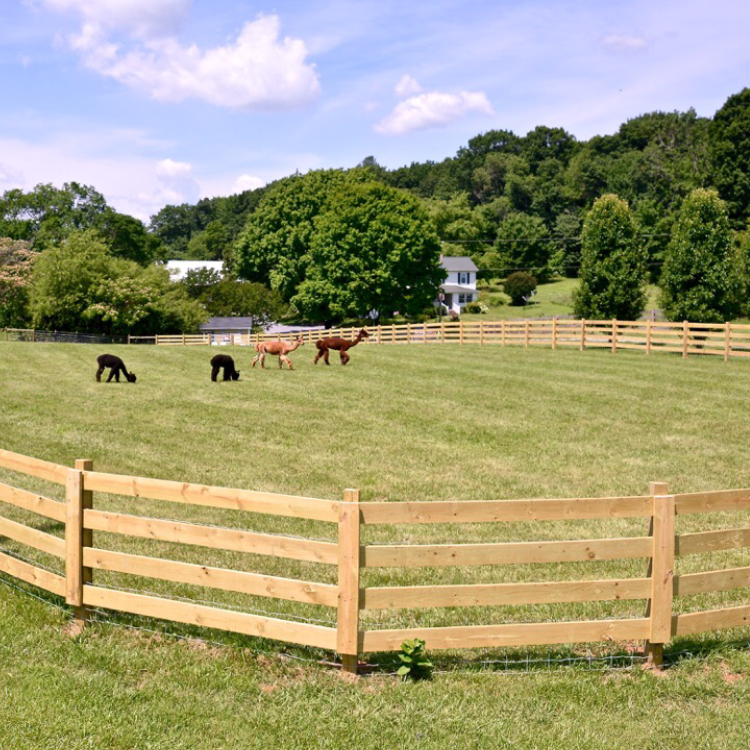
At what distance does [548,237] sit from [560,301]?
1831cm

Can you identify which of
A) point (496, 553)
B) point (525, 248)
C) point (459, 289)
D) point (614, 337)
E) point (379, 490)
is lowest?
point (379, 490)

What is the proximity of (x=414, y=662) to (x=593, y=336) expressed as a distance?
30.7 meters

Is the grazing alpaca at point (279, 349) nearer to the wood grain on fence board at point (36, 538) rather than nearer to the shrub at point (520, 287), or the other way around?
the wood grain on fence board at point (36, 538)

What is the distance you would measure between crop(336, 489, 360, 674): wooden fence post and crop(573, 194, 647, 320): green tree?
126ft

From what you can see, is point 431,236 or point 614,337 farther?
point 431,236

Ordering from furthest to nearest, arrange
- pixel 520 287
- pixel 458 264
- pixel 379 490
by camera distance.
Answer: pixel 458 264 < pixel 520 287 < pixel 379 490

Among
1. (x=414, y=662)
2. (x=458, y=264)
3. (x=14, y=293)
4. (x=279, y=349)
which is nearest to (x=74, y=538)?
(x=414, y=662)

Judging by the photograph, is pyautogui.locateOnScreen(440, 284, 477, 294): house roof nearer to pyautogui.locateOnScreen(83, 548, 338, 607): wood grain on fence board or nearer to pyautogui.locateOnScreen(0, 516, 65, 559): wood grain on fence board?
pyautogui.locateOnScreen(0, 516, 65, 559): wood grain on fence board

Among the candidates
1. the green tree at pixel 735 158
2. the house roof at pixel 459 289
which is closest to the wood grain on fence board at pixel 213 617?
the green tree at pixel 735 158

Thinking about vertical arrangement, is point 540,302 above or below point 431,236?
below

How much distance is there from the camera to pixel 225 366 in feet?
74.2

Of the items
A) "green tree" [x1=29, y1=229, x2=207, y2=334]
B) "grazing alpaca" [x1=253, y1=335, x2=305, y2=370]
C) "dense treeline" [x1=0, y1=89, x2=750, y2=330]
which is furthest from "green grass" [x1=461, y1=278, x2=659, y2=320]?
"grazing alpaca" [x1=253, y1=335, x2=305, y2=370]

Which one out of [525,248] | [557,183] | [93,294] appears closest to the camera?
[93,294]

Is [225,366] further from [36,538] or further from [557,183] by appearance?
[557,183]
